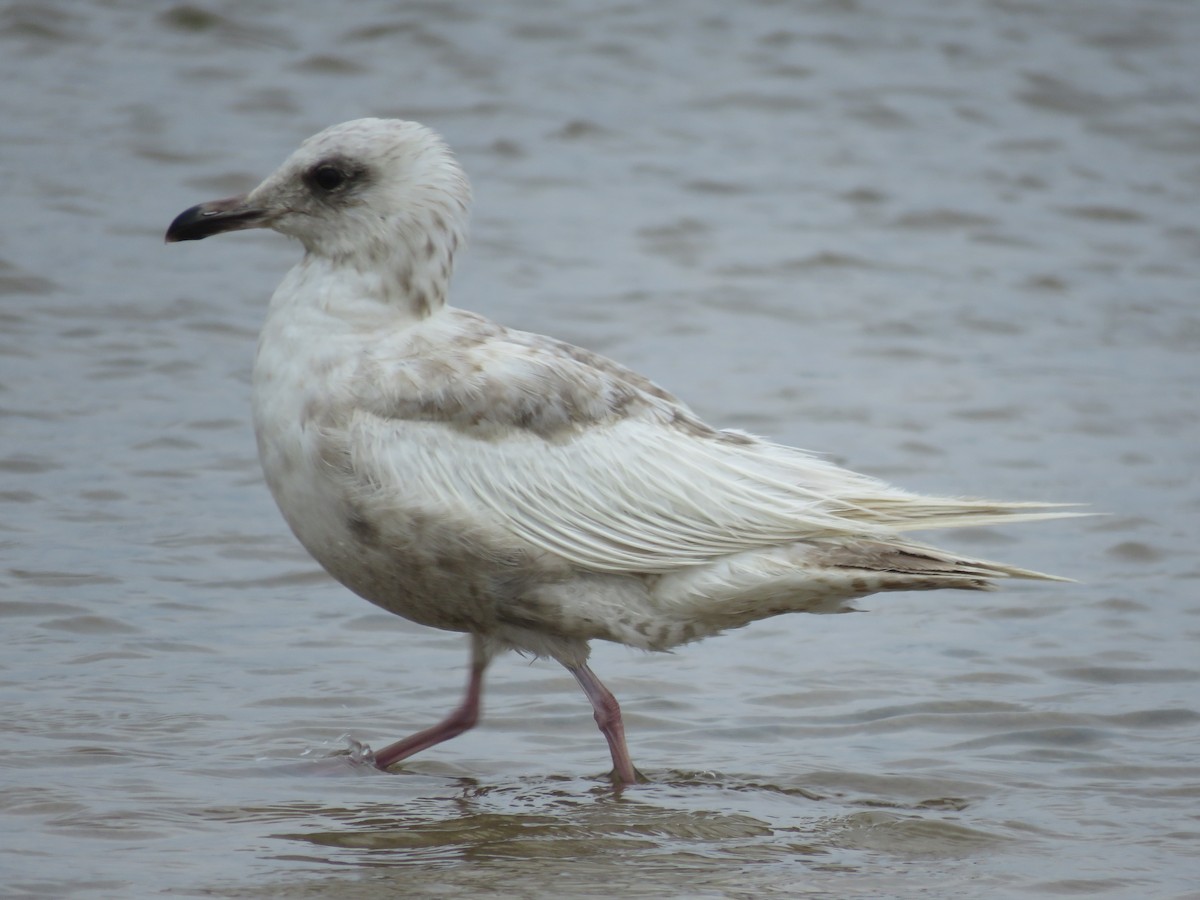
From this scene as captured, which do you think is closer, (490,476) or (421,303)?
(490,476)

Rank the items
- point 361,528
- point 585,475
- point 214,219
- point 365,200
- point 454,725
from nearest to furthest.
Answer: point 361,528, point 585,475, point 365,200, point 214,219, point 454,725

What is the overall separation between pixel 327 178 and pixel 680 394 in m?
4.76

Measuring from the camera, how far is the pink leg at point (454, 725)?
5879 millimetres

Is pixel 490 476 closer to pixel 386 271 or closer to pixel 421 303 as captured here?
pixel 421 303

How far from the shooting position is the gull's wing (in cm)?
540

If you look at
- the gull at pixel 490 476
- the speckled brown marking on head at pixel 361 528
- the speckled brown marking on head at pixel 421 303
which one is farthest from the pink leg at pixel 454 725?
the speckled brown marking on head at pixel 421 303

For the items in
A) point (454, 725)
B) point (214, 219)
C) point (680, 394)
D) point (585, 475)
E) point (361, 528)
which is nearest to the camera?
point (361, 528)

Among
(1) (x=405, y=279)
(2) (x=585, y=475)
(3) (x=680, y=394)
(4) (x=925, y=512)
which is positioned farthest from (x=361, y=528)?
(3) (x=680, y=394)

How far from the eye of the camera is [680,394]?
33.7ft

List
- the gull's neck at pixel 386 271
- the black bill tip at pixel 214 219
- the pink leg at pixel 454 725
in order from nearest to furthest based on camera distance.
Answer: the gull's neck at pixel 386 271
the black bill tip at pixel 214 219
the pink leg at pixel 454 725

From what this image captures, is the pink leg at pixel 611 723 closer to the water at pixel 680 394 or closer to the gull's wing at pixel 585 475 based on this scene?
the water at pixel 680 394

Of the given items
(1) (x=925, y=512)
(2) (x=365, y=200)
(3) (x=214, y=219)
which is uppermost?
(2) (x=365, y=200)

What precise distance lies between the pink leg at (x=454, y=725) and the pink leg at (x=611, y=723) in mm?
323

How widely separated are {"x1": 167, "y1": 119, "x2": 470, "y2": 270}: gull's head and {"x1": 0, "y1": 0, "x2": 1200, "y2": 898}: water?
1604 mm
